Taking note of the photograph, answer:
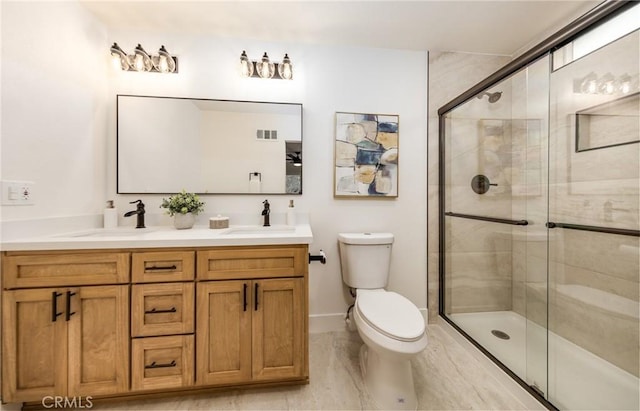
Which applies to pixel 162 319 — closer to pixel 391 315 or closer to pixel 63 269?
pixel 63 269

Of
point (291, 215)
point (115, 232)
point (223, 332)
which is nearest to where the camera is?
point (223, 332)

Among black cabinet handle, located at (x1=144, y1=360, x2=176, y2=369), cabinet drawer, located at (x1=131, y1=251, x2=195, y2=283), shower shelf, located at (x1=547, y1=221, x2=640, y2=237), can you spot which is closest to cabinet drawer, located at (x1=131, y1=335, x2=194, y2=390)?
black cabinet handle, located at (x1=144, y1=360, x2=176, y2=369)

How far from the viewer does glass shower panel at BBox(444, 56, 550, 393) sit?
159 centimetres

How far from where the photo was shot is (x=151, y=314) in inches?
47.4

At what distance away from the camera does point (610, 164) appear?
4.62 feet

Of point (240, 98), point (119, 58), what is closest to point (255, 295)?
point (240, 98)

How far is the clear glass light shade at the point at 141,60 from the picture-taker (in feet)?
5.30

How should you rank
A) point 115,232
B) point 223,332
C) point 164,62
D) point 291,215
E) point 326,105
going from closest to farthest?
point 223,332 → point 115,232 → point 164,62 → point 291,215 → point 326,105

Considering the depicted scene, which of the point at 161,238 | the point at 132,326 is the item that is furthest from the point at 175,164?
the point at 132,326

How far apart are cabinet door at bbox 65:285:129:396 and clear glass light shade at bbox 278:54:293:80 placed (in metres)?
1.58

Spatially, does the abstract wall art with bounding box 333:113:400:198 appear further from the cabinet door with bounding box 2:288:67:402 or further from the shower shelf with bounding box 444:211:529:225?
the cabinet door with bounding box 2:288:67:402

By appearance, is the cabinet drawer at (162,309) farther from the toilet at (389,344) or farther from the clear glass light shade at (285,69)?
the clear glass light shade at (285,69)

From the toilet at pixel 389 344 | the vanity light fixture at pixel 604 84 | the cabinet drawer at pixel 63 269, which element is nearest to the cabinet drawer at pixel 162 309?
the cabinet drawer at pixel 63 269

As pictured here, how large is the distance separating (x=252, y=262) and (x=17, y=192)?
1.13 metres
